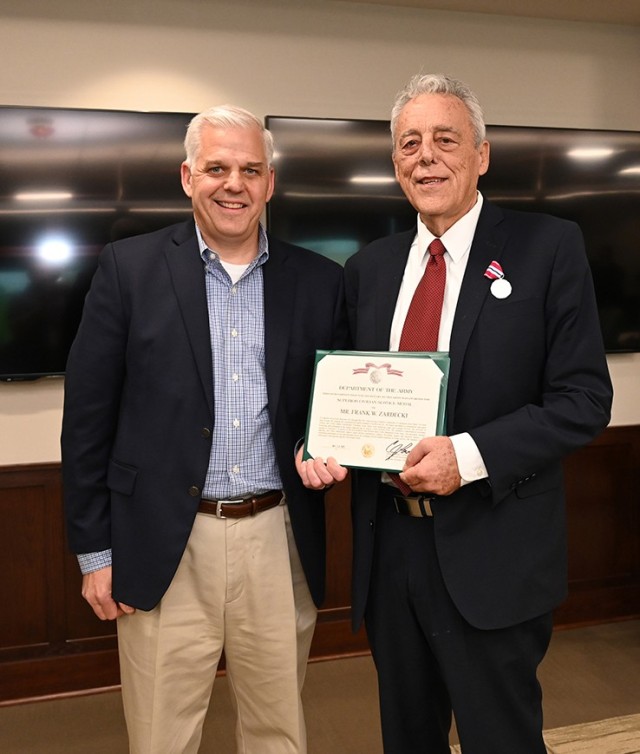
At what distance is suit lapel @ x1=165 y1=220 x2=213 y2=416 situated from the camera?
175cm

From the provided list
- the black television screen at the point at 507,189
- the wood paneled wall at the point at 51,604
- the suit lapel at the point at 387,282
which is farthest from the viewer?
the black television screen at the point at 507,189

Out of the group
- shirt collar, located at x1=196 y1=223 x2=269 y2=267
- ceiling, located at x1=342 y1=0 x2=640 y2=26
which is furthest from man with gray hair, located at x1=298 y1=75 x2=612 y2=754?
ceiling, located at x1=342 y1=0 x2=640 y2=26

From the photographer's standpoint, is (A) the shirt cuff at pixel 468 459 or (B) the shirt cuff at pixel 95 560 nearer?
(A) the shirt cuff at pixel 468 459

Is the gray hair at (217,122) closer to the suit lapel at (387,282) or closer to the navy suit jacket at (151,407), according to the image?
the navy suit jacket at (151,407)

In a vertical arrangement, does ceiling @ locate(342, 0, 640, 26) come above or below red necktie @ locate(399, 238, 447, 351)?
above

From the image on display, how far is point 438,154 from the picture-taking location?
172cm

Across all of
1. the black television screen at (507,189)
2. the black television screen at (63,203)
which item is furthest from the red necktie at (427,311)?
the black television screen at (63,203)

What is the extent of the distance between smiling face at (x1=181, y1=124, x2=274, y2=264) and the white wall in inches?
50.6

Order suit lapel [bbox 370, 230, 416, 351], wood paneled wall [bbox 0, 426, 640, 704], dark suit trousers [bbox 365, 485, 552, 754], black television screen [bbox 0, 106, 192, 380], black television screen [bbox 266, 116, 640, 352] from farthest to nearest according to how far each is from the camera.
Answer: black television screen [bbox 266, 116, 640, 352] < wood paneled wall [bbox 0, 426, 640, 704] < black television screen [bbox 0, 106, 192, 380] < suit lapel [bbox 370, 230, 416, 351] < dark suit trousers [bbox 365, 485, 552, 754]

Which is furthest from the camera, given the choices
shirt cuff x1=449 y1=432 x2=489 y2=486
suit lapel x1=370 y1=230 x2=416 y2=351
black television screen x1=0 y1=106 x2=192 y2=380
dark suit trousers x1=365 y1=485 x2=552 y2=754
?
black television screen x1=0 y1=106 x2=192 y2=380

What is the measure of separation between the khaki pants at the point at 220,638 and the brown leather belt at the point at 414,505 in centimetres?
30

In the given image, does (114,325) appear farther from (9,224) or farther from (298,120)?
(298,120)

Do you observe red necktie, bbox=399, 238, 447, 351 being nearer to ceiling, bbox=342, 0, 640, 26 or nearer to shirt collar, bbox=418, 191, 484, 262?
shirt collar, bbox=418, 191, 484, 262

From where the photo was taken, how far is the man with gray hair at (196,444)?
1754 mm
